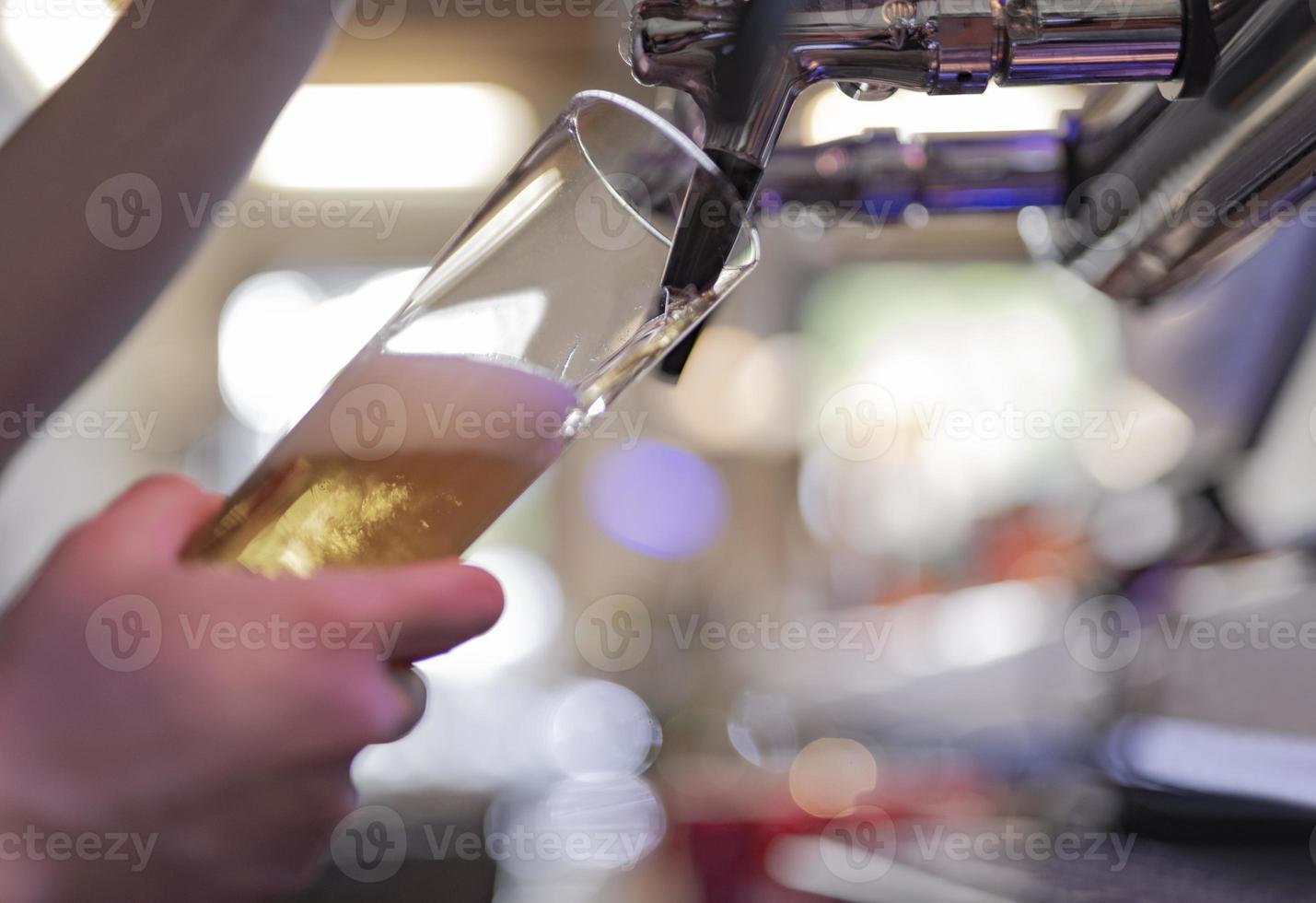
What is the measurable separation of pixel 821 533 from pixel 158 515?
3.50 meters

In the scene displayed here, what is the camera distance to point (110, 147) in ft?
1.95

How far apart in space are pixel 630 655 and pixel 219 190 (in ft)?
10.7

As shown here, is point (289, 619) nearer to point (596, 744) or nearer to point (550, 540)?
point (596, 744)

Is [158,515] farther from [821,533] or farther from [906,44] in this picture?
[821,533]

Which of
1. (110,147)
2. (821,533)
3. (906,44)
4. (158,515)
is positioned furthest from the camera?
(821,533)

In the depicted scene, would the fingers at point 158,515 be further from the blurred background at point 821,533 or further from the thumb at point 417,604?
the blurred background at point 821,533

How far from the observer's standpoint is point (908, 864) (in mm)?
527

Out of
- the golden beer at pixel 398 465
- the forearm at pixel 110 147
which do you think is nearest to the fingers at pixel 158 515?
the golden beer at pixel 398 465

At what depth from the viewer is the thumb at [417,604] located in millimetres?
376

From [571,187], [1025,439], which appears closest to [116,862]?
[571,187]

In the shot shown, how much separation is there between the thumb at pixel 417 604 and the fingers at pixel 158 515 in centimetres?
9

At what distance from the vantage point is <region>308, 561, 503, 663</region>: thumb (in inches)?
14.8

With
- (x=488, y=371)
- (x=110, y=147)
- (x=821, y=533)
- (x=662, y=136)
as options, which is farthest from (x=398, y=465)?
(x=821, y=533)

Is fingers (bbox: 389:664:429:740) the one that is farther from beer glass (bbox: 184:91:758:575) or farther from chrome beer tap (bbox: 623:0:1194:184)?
chrome beer tap (bbox: 623:0:1194:184)
